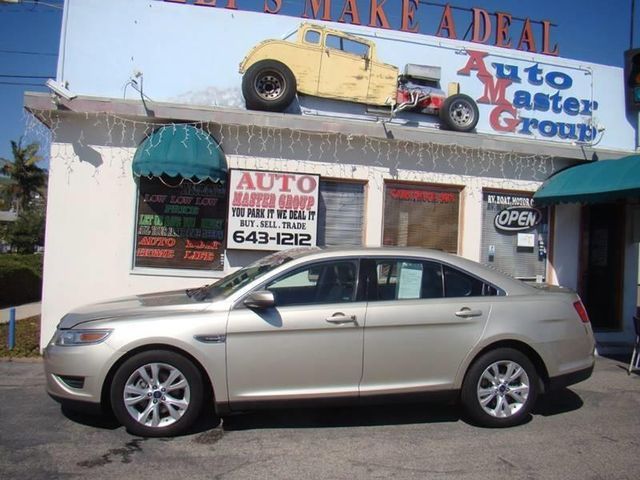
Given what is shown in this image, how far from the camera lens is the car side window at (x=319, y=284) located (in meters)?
4.89

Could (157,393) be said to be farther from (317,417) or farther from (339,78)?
(339,78)

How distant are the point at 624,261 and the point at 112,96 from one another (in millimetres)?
9292

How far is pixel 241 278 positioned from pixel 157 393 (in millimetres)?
1289

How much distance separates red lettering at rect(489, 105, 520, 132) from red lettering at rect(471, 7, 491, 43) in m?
1.46

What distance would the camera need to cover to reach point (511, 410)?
199 inches

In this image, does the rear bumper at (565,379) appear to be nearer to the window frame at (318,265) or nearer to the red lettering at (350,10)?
the window frame at (318,265)

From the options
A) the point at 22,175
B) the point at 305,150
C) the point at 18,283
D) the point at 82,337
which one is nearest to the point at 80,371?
the point at 82,337

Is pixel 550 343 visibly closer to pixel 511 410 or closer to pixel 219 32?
pixel 511 410

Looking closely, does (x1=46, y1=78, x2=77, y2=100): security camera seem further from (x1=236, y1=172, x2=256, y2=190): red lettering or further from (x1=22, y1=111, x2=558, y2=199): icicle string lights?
(x1=236, y1=172, x2=256, y2=190): red lettering

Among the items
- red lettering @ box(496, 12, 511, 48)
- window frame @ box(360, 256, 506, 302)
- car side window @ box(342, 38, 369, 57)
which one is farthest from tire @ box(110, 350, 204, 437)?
red lettering @ box(496, 12, 511, 48)

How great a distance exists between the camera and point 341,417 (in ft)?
17.4

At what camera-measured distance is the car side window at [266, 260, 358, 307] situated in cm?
489

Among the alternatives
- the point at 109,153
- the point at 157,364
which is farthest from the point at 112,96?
the point at 157,364

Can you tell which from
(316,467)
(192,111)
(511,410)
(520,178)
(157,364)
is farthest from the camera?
(520,178)
